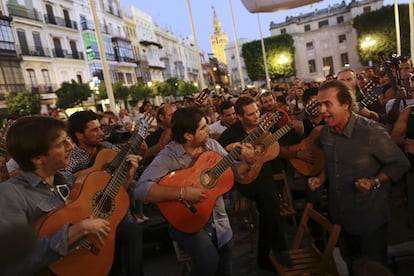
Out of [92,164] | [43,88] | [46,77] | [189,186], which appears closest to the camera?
[189,186]

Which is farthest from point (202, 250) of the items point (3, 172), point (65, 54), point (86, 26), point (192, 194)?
point (86, 26)

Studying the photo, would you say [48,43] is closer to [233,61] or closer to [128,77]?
[128,77]

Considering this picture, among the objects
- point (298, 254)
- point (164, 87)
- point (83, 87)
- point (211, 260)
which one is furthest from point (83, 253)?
point (164, 87)

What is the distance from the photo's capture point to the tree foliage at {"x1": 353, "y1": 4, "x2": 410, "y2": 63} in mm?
42000

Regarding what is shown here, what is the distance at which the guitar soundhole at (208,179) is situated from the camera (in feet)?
10.2

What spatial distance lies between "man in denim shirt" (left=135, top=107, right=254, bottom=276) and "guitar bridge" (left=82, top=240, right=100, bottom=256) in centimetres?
59

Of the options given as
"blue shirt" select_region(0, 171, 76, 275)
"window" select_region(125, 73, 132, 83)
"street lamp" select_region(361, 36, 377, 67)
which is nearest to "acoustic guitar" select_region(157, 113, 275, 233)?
"blue shirt" select_region(0, 171, 76, 275)

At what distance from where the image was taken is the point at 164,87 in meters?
45.7

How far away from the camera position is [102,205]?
2.72 m

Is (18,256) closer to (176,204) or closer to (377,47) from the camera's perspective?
(176,204)

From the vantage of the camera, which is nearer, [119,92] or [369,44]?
[119,92]

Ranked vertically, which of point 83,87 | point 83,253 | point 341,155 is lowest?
point 83,253

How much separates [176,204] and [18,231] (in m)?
1.40

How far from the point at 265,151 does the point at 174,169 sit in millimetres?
1392
